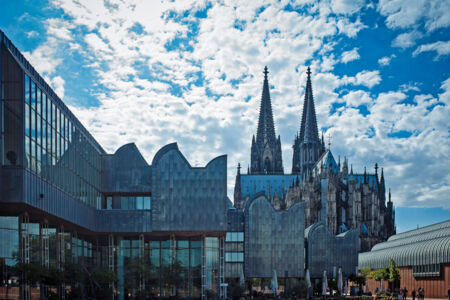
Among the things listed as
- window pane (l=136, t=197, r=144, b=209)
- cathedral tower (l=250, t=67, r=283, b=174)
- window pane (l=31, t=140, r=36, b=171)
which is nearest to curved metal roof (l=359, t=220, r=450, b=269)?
window pane (l=136, t=197, r=144, b=209)

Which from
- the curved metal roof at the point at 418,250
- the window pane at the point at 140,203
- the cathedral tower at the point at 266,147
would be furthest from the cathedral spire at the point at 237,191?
the window pane at the point at 140,203

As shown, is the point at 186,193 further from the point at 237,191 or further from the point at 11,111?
the point at 237,191

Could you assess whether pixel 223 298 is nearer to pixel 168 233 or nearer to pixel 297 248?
pixel 168 233

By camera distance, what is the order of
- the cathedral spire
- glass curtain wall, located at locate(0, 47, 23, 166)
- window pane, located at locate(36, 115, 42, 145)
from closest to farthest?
glass curtain wall, located at locate(0, 47, 23, 166), window pane, located at locate(36, 115, 42, 145), the cathedral spire

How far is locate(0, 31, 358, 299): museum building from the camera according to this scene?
101 ft

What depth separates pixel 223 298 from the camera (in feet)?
170

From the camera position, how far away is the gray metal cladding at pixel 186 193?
48.8 metres

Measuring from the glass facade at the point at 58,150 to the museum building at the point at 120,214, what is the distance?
0.24ft

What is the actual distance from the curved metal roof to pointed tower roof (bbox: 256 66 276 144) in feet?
215

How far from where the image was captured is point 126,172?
166 feet

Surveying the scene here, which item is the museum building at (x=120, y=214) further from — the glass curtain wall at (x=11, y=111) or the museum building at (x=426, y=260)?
the museum building at (x=426, y=260)

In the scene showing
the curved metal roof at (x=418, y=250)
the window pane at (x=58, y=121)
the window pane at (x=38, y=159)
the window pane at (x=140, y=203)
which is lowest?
the curved metal roof at (x=418, y=250)

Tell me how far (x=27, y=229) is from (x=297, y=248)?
3769 cm

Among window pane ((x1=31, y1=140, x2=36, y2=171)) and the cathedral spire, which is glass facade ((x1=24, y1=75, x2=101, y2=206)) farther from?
the cathedral spire
